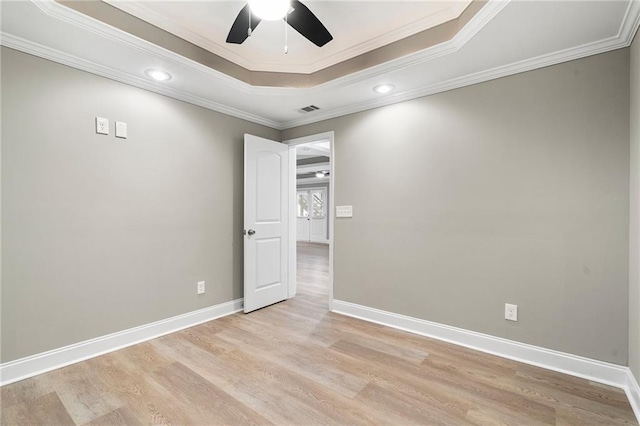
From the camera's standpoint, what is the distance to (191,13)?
2.15m

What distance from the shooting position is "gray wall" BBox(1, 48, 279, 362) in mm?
2012

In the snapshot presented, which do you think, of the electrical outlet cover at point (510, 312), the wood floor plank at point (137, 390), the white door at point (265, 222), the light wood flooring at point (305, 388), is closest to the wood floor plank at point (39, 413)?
the light wood flooring at point (305, 388)

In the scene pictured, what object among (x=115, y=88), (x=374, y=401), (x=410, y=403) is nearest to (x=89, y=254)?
(x=115, y=88)

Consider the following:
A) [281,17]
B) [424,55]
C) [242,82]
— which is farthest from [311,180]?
[281,17]

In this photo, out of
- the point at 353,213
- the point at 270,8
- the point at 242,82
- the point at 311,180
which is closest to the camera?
the point at 270,8

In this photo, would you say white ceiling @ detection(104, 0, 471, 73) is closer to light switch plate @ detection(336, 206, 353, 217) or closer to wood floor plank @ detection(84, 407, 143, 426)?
light switch plate @ detection(336, 206, 353, 217)

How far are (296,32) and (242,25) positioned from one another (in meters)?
0.70

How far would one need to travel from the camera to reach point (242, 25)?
71.6 inches

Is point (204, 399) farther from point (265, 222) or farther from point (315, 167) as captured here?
point (315, 167)

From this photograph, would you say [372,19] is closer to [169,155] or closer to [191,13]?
[191,13]

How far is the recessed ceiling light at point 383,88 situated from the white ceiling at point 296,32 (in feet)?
1.15

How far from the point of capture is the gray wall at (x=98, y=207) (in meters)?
2.01

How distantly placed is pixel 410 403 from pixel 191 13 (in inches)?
124

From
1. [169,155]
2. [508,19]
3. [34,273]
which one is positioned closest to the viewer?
[508,19]
